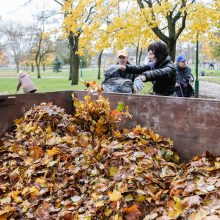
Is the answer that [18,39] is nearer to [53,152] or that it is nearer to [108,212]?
[53,152]

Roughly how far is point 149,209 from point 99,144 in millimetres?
943

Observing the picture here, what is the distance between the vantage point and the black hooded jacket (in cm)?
380

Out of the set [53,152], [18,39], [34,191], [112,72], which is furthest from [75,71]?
[18,39]

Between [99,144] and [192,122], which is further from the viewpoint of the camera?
[99,144]

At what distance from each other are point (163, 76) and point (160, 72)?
0.26ft

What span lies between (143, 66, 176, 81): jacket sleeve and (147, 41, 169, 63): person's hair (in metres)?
0.16

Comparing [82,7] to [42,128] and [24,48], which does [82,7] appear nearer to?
[42,128]

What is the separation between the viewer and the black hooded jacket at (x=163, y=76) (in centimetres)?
380

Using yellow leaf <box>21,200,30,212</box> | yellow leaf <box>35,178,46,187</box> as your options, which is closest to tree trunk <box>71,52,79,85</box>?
yellow leaf <box>35,178,46,187</box>

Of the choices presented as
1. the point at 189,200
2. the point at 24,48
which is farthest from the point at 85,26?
the point at 24,48

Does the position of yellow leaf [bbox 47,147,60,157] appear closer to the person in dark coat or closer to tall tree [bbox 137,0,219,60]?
the person in dark coat

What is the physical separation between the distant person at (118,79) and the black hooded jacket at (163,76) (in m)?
0.33

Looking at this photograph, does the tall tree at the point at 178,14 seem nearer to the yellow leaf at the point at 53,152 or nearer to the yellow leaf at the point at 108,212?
the yellow leaf at the point at 53,152

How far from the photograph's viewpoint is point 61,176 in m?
2.94
